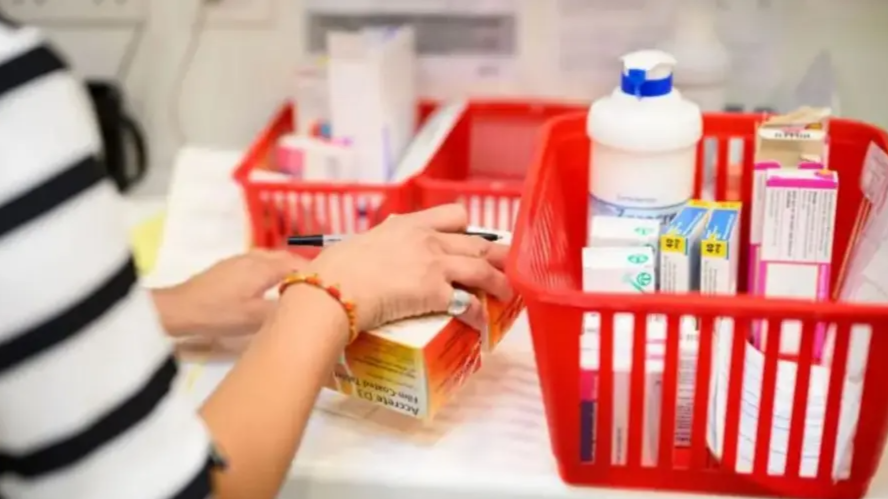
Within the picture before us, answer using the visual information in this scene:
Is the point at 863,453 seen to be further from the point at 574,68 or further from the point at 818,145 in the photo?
the point at 574,68

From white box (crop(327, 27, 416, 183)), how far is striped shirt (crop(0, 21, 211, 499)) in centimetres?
58

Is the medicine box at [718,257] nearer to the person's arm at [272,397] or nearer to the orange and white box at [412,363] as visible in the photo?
the orange and white box at [412,363]

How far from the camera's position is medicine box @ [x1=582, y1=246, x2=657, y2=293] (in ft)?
2.68

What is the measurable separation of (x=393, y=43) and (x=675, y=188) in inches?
14.3

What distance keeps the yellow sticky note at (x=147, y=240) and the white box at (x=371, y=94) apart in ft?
0.79

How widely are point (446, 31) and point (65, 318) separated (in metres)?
0.79

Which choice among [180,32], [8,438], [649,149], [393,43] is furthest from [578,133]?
[8,438]

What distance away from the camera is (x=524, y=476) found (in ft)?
2.60

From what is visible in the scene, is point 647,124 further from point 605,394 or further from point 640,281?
point 605,394

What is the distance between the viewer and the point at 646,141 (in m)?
0.90

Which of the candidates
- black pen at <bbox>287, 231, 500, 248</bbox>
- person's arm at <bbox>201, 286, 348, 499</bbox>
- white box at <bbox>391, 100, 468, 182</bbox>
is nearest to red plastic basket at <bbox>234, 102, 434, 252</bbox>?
white box at <bbox>391, 100, 468, 182</bbox>

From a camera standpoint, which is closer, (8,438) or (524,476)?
(8,438)

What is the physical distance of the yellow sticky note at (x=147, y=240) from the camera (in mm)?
1161

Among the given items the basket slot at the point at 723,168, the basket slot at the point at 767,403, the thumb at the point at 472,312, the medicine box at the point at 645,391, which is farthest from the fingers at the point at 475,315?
the basket slot at the point at 723,168
